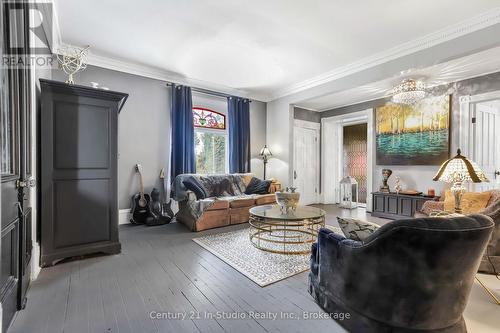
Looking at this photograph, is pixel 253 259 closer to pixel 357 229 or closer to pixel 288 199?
pixel 288 199

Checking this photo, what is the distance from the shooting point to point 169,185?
4875 mm

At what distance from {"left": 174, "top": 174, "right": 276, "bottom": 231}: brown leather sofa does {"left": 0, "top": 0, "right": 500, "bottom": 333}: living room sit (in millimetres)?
32

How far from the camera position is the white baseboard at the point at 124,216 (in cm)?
438

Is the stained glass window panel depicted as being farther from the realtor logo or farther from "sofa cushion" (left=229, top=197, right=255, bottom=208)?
the realtor logo

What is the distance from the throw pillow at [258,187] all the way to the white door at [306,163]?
1368mm

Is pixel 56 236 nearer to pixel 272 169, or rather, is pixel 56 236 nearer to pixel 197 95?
pixel 197 95

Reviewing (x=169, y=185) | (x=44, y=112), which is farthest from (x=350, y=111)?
(x=44, y=112)

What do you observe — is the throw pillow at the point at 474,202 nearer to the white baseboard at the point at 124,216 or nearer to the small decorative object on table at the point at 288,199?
the small decorative object on table at the point at 288,199

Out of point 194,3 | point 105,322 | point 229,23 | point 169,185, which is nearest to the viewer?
point 105,322

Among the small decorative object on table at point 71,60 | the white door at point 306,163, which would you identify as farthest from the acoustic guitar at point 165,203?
the white door at point 306,163

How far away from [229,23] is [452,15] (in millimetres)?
2604

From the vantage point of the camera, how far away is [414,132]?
496cm

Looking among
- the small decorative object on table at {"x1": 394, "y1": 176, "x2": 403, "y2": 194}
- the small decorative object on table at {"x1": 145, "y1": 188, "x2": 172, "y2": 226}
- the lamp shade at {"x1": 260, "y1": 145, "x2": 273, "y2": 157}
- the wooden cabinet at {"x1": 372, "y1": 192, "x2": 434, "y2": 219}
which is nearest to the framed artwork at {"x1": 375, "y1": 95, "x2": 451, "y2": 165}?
the small decorative object on table at {"x1": 394, "y1": 176, "x2": 403, "y2": 194}

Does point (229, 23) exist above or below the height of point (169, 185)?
above
